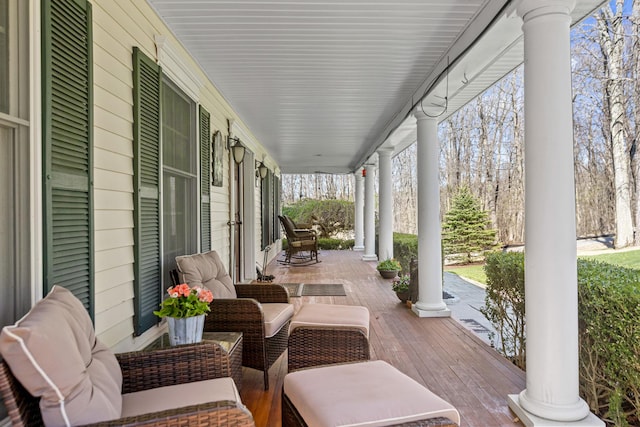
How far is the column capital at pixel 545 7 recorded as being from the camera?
2117 mm

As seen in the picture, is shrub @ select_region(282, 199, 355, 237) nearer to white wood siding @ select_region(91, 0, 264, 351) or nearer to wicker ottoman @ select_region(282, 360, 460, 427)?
white wood siding @ select_region(91, 0, 264, 351)

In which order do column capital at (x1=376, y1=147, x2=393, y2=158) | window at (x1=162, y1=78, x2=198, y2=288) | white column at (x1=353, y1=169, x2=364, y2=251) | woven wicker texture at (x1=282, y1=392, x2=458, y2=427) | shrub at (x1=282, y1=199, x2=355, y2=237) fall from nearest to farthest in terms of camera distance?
woven wicker texture at (x1=282, y1=392, x2=458, y2=427) → window at (x1=162, y1=78, x2=198, y2=288) → column capital at (x1=376, y1=147, x2=393, y2=158) → white column at (x1=353, y1=169, x2=364, y2=251) → shrub at (x1=282, y1=199, x2=355, y2=237)

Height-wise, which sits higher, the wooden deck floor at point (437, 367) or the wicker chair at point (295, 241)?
the wicker chair at point (295, 241)

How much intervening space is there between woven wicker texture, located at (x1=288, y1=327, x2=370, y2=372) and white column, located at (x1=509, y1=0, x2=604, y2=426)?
1.00 metres

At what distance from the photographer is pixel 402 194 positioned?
600 inches

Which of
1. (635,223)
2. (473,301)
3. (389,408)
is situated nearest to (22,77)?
(389,408)

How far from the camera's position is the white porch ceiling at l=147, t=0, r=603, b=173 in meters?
2.68

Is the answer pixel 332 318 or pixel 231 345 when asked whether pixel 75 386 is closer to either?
pixel 231 345

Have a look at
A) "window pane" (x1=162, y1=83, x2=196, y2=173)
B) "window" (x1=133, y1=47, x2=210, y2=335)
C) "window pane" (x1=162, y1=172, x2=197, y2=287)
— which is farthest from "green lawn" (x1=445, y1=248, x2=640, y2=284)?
"window pane" (x1=162, y1=83, x2=196, y2=173)

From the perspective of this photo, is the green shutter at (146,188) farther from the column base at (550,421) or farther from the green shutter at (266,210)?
the green shutter at (266,210)

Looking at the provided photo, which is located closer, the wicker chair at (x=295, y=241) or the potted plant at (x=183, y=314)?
the potted plant at (x=183, y=314)

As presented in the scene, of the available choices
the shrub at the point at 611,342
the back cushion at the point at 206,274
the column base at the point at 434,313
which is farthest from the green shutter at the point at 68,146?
the column base at the point at 434,313

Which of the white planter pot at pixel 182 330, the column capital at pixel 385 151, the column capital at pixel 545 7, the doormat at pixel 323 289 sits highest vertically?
the column capital at pixel 385 151

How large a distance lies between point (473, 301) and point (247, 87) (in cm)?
422
